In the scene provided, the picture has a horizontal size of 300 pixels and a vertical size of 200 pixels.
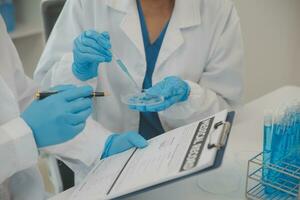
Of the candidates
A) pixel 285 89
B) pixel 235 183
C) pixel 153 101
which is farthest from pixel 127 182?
pixel 285 89

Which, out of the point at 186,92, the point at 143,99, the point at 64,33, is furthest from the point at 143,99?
the point at 64,33

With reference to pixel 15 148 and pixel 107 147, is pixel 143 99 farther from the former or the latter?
pixel 15 148

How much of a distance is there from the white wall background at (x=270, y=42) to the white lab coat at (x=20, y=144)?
121cm

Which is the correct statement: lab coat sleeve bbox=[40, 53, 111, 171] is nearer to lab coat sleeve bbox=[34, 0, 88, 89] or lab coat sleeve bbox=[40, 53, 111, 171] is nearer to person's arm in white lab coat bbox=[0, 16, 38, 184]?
person's arm in white lab coat bbox=[0, 16, 38, 184]

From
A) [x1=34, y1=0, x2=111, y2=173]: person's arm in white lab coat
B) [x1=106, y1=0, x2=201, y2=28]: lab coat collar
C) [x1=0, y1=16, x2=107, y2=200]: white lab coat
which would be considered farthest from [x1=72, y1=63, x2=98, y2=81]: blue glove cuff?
[x1=106, y1=0, x2=201, y2=28]: lab coat collar

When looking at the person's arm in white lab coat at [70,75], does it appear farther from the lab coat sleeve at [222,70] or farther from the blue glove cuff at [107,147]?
the lab coat sleeve at [222,70]

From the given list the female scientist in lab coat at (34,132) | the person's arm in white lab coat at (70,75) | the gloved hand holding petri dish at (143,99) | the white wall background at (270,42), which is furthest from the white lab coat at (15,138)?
the white wall background at (270,42)

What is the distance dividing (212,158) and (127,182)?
178 mm

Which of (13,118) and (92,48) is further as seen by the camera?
(92,48)

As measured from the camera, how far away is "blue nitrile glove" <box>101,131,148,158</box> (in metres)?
0.94

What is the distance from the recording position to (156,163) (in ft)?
2.57

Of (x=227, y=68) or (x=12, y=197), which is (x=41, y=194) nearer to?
(x=12, y=197)

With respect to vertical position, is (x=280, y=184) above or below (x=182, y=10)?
below

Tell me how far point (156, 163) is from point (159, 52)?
55cm
